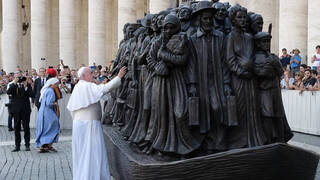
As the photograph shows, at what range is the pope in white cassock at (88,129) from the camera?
7465mm

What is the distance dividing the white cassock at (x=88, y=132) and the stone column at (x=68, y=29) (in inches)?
1068

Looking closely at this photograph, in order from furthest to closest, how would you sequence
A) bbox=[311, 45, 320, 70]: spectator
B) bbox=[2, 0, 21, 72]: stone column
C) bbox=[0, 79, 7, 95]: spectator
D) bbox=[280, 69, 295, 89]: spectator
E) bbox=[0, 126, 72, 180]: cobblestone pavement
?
bbox=[2, 0, 21, 72]: stone column < bbox=[0, 79, 7, 95]: spectator < bbox=[311, 45, 320, 70]: spectator < bbox=[280, 69, 295, 89]: spectator < bbox=[0, 126, 72, 180]: cobblestone pavement

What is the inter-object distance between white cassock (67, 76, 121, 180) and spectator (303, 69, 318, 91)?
300 inches

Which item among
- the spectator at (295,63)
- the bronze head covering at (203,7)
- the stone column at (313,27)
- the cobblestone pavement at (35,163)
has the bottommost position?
the cobblestone pavement at (35,163)

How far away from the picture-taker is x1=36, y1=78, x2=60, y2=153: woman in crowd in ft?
42.2

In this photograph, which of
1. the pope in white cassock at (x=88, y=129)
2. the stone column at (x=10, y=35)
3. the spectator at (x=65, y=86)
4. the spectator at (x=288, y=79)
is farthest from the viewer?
the stone column at (x=10, y=35)

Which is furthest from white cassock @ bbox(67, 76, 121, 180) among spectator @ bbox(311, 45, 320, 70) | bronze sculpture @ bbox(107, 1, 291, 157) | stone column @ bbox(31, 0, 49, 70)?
stone column @ bbox(31, 0, 49, 70)

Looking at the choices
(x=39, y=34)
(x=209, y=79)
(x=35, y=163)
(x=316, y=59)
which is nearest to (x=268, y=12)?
(x=316, y=59)

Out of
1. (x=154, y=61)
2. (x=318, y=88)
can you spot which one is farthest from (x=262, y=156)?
(x=318, y=88)

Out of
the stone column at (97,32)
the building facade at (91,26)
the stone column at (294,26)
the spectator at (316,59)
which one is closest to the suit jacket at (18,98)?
the spectator at (316,59)

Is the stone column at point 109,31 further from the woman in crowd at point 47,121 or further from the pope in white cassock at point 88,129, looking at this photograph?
the pope in white cassock at point 88,129

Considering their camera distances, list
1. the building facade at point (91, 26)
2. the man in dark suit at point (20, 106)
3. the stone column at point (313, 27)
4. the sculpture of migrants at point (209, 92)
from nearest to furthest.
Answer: the sculpture of migrants at point (209, 92) < the man in dark suit at point (20, 106) < the stone column at point (313, 27) < the building facade at point (91, 26)

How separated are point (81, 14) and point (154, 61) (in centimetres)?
3684

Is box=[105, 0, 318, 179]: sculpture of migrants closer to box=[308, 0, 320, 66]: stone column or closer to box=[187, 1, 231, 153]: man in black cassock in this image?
box=[187, 1, 231, 153]: man in black cassock
